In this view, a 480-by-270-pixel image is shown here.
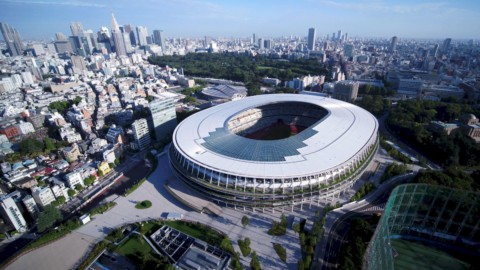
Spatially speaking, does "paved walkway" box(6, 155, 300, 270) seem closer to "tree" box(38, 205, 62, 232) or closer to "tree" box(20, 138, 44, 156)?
"tree" box(38, 205, 62, 232)

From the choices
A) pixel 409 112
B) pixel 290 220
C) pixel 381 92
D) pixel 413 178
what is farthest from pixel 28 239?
pixel 381 92

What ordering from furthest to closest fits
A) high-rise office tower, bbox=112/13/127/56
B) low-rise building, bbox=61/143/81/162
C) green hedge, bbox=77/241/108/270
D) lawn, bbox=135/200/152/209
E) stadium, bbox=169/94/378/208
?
high-rise office tower, bbox=112/13/127/56 → low-rise building, bbox=61/143/81/162 → lawn, bbox=135/200/152/209 → stadium, bbox=169/94/378/208 → green hedge, bbox=77/241/108/270

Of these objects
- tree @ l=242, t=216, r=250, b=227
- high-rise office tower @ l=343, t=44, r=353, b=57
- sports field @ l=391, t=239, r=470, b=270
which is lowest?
sports field @ l=391, t=239, r=470, b=270

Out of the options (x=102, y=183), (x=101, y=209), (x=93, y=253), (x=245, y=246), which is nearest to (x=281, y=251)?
(x=245, y=246)

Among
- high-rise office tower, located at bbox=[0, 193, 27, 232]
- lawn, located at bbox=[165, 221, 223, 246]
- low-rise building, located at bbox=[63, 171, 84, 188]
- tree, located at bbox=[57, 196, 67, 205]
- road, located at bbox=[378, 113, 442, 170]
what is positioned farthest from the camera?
road, located at bbox=[378, 113, 442, 170]

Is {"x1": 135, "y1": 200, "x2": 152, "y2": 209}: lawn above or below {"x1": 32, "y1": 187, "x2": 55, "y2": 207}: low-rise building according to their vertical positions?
below

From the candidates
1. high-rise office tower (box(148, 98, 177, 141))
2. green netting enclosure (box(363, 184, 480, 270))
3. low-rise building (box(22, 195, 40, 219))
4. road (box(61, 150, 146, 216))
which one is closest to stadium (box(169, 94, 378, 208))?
green netting enclosure (box(363, 184, 480, 270))

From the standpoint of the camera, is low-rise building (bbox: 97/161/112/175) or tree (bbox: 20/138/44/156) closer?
low-rise building (bbox: 97/161/112/175)
